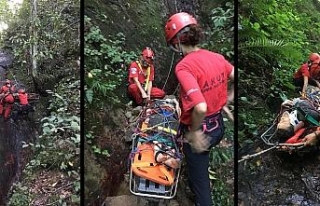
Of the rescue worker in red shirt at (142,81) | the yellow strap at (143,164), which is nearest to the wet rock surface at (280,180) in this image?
the yellow strap at (143,164)

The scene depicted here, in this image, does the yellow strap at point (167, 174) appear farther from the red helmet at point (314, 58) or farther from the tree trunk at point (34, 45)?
the red helmet at point (314, 58)

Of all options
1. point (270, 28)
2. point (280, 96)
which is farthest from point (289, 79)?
point (270, 28)

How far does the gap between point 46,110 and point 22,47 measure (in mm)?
373

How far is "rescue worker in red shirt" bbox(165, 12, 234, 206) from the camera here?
2.64m

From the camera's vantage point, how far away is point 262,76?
9.29ft

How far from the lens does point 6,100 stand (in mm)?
2854

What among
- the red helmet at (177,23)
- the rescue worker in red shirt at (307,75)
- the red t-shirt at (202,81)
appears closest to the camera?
the red t-shirt at (202,81)


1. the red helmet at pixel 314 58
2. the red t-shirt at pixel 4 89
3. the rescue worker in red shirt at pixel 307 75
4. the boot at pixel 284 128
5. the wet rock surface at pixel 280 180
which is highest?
the red helmet at pixel 314 58

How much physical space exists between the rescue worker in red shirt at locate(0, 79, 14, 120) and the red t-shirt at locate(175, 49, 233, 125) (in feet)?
3.02

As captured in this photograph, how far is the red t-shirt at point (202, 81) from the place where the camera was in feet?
8.55

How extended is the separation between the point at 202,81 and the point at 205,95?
0.07 metres

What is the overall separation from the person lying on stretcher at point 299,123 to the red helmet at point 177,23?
0.68 m

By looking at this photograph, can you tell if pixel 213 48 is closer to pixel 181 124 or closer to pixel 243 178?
pixel 181 124

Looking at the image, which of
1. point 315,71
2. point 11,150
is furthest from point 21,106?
point 315,71
